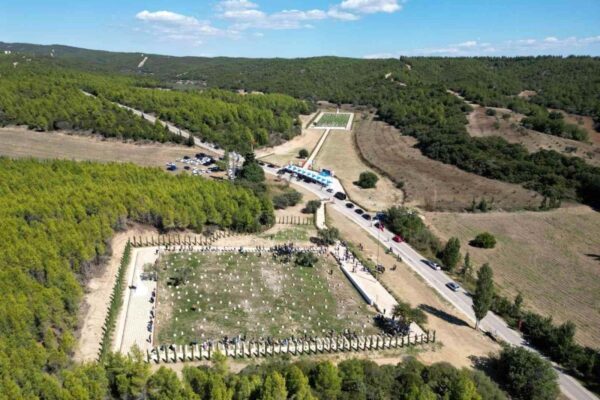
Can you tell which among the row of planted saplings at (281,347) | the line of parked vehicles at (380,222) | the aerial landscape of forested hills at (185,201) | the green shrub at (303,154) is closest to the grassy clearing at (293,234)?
the aerial landscape of forested hills at (185,201)

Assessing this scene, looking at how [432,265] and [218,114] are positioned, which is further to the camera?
[218,114]

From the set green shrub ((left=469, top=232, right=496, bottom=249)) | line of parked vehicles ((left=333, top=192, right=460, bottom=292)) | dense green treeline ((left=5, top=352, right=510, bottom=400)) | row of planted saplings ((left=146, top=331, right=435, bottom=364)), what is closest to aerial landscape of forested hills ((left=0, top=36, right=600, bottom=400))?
dense green treeline ((left=5, top=352, right=510, bottom=400))

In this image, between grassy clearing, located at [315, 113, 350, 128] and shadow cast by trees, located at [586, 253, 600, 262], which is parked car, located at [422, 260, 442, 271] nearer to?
shadow cast by trees, located at [586, 253, 600, 262]

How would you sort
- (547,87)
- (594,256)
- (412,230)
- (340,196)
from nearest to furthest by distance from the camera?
(594,256) < (412,230) < (340,196) < (547,87)

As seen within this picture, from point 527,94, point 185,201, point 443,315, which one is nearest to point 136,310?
point 185,201

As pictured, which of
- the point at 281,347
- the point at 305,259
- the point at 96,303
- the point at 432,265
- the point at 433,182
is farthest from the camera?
the point at 433,182

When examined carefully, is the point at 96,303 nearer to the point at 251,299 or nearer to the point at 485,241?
the point at 251,299
